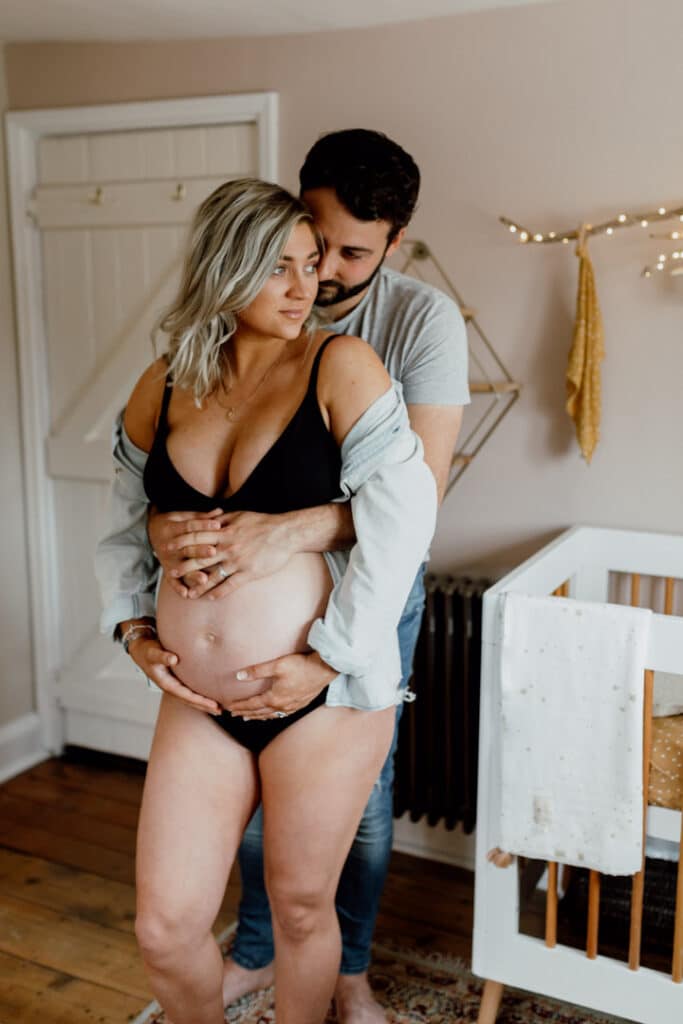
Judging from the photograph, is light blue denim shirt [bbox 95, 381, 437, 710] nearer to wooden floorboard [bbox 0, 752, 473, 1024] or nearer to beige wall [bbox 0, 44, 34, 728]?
wooden floorboard [bbox 0, 752, 473, 1024]

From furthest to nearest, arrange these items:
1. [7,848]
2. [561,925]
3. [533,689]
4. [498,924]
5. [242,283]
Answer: [7,848], [561,925], [498,924], [533,689], [242,283]

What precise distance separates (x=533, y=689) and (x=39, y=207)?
6.69 ft

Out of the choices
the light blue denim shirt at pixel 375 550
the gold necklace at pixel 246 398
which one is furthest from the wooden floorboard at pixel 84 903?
the gold necklace at pixel 246 398

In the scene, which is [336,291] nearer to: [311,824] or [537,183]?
[537,183]

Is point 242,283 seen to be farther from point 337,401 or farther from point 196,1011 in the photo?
point 196,1011

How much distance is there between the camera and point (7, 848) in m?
2.54

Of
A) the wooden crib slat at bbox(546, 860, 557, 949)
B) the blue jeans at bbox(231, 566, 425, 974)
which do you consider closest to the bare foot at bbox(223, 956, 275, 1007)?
the blue jeans at bbox(231, 566, 425, 974)

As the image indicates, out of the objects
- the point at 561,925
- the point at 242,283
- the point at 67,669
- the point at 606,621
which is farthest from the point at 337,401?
the point at 67,669

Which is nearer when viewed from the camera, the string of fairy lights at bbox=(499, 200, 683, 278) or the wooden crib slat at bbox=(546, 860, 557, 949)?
the wooden crib slat at bbox=(546, 860, 557, 949)

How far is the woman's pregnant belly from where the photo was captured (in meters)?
1.40

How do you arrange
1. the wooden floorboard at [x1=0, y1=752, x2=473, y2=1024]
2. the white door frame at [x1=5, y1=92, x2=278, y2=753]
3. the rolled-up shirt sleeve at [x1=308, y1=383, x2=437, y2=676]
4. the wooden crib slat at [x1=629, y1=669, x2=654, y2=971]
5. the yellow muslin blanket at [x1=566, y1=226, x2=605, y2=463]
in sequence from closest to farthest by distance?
the rolled-up shirt sleeve at [x1=308, y1=383, x2=437, y2=676] → the wooden crib slat at [x1=629, y1=669, x2=654, y2=971] → the wooden floorboard at [x1=0, y1=752, x2=473, y2=1024] → the yellow muslin blanket at [x1=566, y1=226, x2=605, y2=463] → the white door frame at [x1=5, y1=92, x2=278, y2=753]

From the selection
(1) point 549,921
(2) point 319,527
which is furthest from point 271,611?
(1) point 549,921

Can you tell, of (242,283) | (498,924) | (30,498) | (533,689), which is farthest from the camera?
(30,498)

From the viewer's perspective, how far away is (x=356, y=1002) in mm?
1894
